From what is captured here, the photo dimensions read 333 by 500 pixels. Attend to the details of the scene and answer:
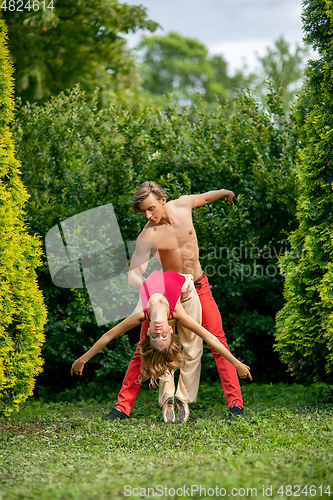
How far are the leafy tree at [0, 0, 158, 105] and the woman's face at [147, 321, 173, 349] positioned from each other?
7.60 metres

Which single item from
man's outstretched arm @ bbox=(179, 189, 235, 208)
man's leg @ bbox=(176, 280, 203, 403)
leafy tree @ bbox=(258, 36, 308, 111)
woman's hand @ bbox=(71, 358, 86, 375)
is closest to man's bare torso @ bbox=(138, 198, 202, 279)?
man's outstretched arm @ bbox=(179, 189, 235, 208)

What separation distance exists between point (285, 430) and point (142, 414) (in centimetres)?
163

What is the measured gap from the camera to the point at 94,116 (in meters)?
6.10

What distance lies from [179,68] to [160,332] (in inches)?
1065

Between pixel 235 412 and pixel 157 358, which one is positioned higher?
pixel 157 358

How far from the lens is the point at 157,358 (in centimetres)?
404

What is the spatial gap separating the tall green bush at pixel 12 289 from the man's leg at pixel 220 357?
1.75 meters

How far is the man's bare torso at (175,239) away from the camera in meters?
4.37

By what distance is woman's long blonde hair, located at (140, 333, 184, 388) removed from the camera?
4035 mm

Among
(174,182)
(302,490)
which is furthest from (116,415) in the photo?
(174,182)

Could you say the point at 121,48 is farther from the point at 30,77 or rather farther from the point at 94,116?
the point at 94,116

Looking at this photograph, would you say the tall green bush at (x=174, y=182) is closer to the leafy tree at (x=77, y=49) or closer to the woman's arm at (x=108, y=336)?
the woman's arm at (x=108, y=336)

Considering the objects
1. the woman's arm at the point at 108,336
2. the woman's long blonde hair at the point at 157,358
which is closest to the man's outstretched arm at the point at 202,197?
the woman's arm at the point at 108,336

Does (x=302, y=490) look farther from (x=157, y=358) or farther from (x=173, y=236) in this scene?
(x=173, y=236)
